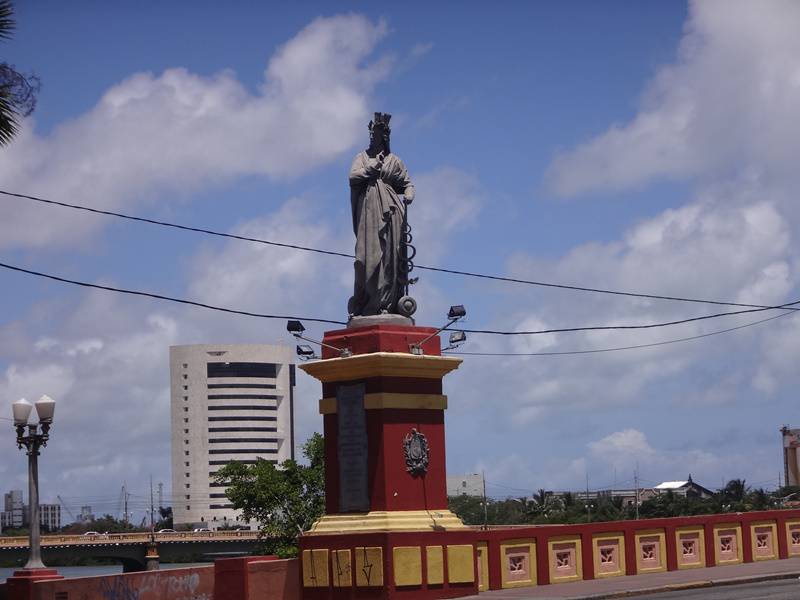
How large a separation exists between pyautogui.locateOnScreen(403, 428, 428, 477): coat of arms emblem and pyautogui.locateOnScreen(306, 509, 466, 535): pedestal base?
0.74m

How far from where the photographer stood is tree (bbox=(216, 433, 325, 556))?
64375 mm

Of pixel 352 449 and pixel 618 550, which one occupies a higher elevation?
pixel 352 449

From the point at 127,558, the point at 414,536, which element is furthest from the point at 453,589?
the point at 127,558

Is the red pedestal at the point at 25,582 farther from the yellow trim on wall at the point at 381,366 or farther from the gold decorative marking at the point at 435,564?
the gold decorative marking at the point at 435,564

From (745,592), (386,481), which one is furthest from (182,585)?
(745,592)

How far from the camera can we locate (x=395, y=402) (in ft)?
76.7

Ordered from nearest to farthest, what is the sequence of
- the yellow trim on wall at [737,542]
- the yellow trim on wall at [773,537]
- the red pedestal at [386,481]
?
the red pedestal at [386,481]
the yellow trim on wall at [737,542]
the yellow trim on wall at [773,537]

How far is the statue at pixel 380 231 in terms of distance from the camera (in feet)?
80.3

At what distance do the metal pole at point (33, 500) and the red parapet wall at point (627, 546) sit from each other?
8.15 metres

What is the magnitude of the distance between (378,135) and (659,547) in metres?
10.7

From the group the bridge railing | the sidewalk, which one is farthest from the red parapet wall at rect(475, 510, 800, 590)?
the bridge railing

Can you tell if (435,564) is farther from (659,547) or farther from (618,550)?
(659,547)

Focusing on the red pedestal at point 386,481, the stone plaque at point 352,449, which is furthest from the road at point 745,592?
the stone plaque at point 352,449

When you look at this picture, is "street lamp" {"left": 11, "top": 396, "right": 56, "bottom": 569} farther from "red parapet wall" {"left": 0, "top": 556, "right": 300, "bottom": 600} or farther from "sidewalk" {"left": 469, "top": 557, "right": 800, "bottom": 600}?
"sidewalk" {"left": 469, "top": 557, "right": 800, "bottom": 600}
